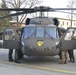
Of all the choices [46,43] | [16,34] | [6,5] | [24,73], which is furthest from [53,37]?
[6,5]

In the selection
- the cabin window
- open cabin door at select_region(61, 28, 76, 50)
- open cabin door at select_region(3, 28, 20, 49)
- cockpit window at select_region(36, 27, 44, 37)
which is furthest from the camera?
the cabin window

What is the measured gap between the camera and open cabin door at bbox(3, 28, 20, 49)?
1441 centimetres

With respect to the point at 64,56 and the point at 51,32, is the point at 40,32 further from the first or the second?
the point at 64,56

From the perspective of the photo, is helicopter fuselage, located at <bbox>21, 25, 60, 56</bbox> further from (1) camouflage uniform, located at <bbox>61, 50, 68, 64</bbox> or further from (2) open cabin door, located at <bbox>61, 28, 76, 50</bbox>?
(1) camouflage uniform, located at <bbox>61, 50, 68, 64</bbox>

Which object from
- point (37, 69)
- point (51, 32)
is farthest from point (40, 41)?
point (37, 69)

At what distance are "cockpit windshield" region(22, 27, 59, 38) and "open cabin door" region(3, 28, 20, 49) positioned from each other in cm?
57

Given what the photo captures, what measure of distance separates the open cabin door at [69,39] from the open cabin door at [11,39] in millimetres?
2438

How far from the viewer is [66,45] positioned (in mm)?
14070

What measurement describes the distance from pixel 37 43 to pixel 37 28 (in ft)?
4.18

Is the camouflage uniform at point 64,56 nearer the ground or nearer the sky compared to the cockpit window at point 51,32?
nearer the ground

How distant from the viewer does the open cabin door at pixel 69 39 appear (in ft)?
46.2

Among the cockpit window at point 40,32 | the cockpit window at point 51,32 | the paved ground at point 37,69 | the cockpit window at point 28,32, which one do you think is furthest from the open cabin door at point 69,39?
the cockpit window at point 28,32

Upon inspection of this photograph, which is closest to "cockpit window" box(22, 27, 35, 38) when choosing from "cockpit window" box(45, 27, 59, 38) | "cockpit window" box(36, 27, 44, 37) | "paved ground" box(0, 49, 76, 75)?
"cockpit window" box(36, 27, 44, 37)

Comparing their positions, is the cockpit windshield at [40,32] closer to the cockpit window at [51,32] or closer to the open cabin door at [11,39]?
the cockpit window at [51,32]
